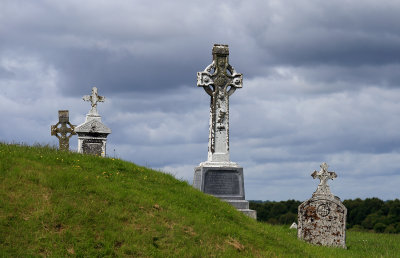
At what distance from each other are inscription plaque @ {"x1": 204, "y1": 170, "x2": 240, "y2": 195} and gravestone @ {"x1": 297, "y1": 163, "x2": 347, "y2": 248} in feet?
10.6

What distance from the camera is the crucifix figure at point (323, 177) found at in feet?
74.1

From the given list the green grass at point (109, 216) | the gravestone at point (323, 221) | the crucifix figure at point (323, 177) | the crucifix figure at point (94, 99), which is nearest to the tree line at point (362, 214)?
the crucifix figure at point (323, 177)

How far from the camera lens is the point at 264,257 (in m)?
15.1

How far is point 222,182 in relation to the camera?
75.0 ft

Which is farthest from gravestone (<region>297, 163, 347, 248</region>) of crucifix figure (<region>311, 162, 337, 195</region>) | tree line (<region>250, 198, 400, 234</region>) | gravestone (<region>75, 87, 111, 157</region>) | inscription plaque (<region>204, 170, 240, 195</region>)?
tree line (<region>250, 198, 400, 234</region>)

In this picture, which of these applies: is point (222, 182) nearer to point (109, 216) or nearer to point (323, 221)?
point (323, 221)

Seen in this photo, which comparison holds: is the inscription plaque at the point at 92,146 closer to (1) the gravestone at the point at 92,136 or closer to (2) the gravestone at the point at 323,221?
(1) the gravestone at the point at 92,136

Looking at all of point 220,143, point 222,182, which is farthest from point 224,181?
point 220,143

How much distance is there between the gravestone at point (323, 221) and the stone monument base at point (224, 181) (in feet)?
8.72

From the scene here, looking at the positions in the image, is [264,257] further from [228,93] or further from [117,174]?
[228,93]

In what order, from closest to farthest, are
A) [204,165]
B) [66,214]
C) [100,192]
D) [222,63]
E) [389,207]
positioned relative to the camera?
[66,214] → [100,192] → [204,165] → [222,63] → [389,207]

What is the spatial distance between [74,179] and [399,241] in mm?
18268

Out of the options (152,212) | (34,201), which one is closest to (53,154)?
(34,201)

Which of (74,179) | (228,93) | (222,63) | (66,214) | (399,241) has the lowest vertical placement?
(399,241)
